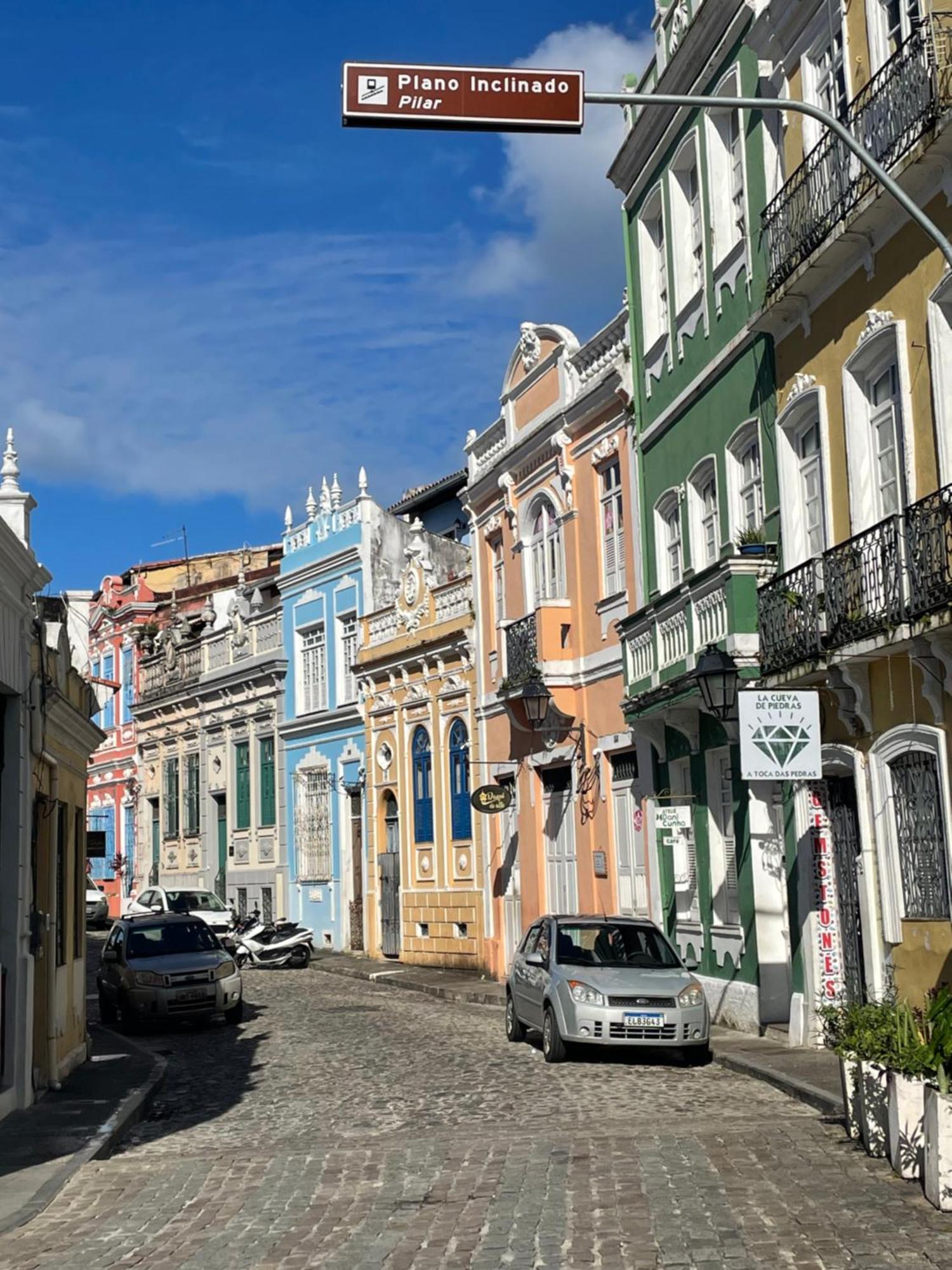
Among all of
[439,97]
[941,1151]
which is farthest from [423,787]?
[439,97]

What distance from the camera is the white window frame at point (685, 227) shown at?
20656mm

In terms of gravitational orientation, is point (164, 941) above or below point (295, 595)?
below

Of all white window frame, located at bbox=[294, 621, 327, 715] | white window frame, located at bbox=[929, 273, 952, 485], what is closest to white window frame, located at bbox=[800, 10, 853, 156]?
white window frame, located at bbox=[929, 273, 952, 485]

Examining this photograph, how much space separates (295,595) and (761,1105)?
85.2 feet

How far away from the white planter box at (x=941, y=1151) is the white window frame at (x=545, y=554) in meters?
16.5

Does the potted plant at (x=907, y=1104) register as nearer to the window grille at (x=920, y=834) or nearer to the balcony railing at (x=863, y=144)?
the window grille at (x=920, y=834)

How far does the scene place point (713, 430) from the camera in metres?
19.5

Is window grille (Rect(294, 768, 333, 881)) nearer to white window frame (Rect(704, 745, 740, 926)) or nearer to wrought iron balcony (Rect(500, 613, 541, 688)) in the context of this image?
wrought iron balcony (Rect(500, 613, 541, 688))

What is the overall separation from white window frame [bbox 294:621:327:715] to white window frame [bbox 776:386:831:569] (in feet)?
67.0

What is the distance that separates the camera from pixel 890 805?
582 inches

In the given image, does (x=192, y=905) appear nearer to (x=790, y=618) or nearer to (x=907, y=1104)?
(x=790, y=618)

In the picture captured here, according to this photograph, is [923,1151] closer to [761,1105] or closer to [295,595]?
[761,1105]

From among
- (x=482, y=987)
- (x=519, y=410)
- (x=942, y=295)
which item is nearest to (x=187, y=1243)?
(x=942, y=295)

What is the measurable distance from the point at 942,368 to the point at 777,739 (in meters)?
3.44
